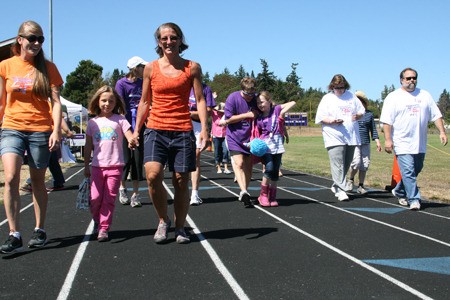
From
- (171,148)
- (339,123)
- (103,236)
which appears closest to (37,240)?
(103,236)

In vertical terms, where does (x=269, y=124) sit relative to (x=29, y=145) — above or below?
above

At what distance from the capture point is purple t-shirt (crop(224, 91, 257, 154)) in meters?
7.70

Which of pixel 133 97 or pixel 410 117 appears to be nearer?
pixel 133 97

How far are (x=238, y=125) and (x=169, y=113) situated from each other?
2.93m

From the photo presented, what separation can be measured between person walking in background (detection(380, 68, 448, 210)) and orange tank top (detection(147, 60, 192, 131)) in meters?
3.84

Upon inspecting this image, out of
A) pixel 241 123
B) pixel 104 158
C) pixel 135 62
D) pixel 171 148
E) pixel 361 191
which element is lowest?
pixel 361 191

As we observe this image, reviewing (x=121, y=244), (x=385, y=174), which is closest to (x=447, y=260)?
(x=121, y=244)

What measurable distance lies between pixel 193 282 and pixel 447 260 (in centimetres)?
223

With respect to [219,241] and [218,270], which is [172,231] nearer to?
[219,241]

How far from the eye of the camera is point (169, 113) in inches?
197

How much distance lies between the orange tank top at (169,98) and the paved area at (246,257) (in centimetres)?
117

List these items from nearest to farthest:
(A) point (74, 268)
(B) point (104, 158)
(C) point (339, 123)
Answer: (A) point (74, 268)
(B) point (104, 158)
(C) point (339, 123)

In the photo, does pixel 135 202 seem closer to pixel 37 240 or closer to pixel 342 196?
pixel 37 240

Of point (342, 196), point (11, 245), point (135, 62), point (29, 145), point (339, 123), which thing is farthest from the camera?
point (339, 123)
